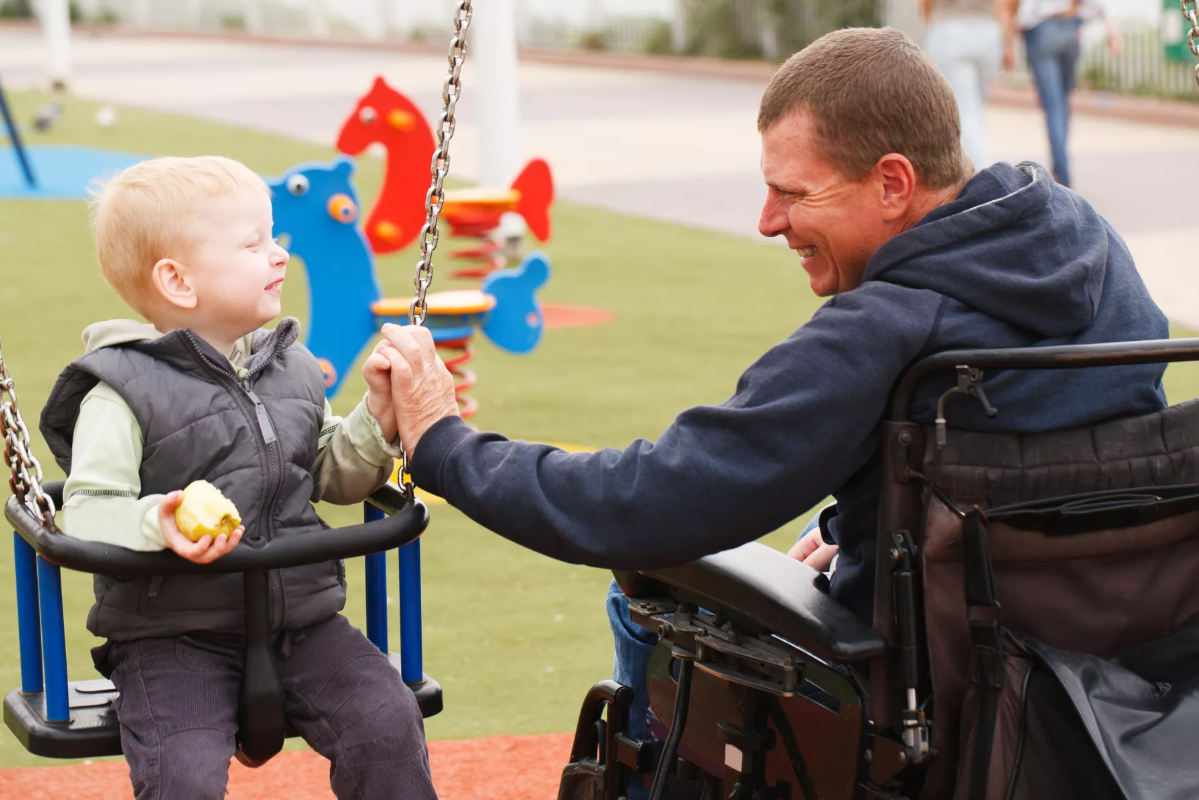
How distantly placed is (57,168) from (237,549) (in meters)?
11.5

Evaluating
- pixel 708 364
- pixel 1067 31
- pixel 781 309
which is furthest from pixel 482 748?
pixel 1067 31

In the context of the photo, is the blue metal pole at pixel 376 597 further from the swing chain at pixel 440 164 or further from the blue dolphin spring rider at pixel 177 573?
the swing chain at pixel 440 164

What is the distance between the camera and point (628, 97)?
731 inches

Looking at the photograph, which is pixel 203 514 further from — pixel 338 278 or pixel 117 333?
pixel 338 278

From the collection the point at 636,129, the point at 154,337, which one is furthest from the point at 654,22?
the point at 154,337

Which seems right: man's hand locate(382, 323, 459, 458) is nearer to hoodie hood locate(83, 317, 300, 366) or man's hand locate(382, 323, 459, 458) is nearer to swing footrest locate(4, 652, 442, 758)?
hoodie hood locate(83, 317, 300, 366)

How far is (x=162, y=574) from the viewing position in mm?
2215

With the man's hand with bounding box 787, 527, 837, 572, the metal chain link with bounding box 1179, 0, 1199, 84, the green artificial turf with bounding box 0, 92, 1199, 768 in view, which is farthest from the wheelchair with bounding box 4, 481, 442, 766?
the metal chain link with bounding box 1179, 0, 1199, 84

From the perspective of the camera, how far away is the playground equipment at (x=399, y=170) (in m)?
6.61

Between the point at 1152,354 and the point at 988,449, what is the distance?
0.73 ft

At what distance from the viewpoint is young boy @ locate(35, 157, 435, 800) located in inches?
92.0

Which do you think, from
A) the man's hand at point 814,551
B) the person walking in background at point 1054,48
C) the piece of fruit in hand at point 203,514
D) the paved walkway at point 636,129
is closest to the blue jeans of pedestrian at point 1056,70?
the person walking in background at point 1054,48

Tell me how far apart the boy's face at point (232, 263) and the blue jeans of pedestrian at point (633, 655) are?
706 mm

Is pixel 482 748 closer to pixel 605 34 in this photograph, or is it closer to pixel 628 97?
pixel 628 97
